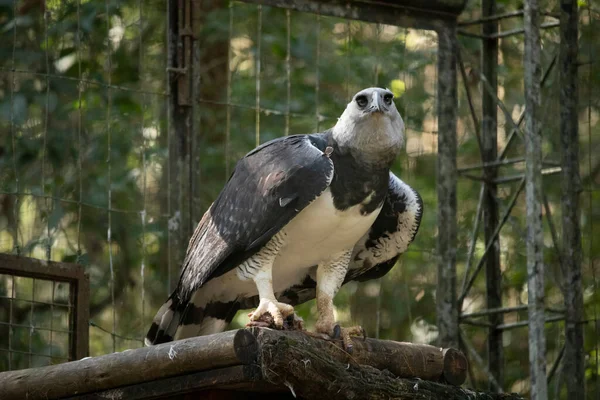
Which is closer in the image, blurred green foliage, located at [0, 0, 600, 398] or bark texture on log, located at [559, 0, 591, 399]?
bark texture on log, located at [559, 0, 591, 399]

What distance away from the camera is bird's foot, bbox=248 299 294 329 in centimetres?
474

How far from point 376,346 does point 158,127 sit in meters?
4.72

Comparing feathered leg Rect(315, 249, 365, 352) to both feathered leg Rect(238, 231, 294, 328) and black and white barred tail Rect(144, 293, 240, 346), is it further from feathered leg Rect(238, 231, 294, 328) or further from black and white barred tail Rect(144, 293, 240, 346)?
black and white barred tail Rect(144, 293, 240, 346)

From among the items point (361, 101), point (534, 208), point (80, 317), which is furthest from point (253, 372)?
point (534, 208)

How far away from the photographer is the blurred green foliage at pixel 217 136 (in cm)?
854

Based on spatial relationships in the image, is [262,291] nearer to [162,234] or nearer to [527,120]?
[527,120]

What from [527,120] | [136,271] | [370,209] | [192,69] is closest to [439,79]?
[527,120]

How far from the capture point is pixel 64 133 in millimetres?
8633

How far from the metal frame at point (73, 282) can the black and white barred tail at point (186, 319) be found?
2.44 ft

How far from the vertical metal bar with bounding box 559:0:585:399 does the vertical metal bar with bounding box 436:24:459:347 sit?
2.47ft

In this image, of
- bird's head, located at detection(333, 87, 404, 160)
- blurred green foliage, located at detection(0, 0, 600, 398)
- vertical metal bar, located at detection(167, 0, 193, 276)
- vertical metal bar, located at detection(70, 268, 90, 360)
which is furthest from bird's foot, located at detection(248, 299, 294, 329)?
blurred green foliage, located at detection(0, 0, 600, 398)

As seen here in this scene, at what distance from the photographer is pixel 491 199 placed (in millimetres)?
7820

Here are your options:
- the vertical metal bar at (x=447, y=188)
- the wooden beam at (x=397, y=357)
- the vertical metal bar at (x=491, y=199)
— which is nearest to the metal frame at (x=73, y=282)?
the wooden beam at (x=397, y=357)

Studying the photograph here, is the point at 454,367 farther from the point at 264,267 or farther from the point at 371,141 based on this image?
the point at 371,141
